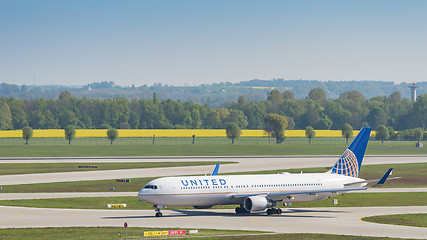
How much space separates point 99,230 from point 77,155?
100778 millimetres

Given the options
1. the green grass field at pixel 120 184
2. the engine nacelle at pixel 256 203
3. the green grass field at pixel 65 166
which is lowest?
the green grass field at pixel 65 166

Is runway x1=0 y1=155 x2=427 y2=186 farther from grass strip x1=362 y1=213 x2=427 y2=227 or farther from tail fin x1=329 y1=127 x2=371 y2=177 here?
grass strip x1=362 y1=213 x2=427 y2=227

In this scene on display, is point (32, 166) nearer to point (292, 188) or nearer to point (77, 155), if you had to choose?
point (77, 155)

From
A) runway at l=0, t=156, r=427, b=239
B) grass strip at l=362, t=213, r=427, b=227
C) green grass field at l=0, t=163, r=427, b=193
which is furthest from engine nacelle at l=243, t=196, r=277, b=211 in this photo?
green grass field at l=0, t=163, r=427, b=193

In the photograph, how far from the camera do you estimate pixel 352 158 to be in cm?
7250

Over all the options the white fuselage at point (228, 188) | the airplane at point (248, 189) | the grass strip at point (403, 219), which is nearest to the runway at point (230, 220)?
the airplane at point (248, 189)

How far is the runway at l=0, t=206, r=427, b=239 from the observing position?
55.8 meters

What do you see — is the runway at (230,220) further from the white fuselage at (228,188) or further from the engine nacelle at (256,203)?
the white fuselage at (228,188)

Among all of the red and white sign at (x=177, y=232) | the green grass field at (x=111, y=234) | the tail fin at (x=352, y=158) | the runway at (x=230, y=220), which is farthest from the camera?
the tail fin at (x=352, y=158)

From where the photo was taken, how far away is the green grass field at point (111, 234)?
50625 mm

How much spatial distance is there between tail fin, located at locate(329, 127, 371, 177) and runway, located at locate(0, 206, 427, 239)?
3.99 m

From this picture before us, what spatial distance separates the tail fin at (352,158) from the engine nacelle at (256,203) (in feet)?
35.0

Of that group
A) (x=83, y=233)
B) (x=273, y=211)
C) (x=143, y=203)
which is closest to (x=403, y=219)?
(x=273, y=211)

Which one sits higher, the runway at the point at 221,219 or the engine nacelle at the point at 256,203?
the engine nacelle at the point at 256,203
